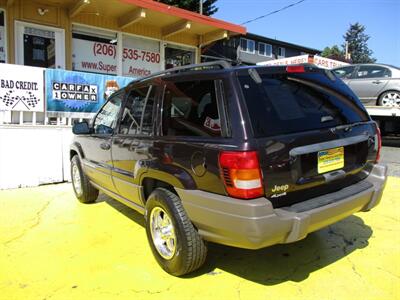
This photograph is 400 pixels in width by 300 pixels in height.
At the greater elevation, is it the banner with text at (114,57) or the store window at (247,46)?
the store window at (247,46)

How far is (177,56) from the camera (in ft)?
39.4

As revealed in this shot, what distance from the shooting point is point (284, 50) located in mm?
42594

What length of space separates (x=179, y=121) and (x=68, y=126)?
14.7ft

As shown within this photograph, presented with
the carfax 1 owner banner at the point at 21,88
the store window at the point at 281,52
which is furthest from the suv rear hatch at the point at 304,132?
the store window at the point at 281,52

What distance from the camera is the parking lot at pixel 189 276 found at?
3010 mm

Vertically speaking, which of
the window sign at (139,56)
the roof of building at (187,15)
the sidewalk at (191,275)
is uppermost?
the roof of building at (187,15)

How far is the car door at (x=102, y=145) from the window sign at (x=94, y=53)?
17.5ft

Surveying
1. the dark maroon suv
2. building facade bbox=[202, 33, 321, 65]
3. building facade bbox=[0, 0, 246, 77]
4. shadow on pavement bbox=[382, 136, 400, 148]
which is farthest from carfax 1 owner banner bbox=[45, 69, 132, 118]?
building facade bbox=[202, 33, 321, 65]

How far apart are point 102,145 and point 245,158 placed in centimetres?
251

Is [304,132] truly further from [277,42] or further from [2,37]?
[277,42]

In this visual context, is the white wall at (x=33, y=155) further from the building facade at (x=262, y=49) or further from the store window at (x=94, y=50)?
the building facade at (x=262, y=49)

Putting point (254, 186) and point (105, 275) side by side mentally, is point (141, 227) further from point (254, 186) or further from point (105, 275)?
point (254, 186)

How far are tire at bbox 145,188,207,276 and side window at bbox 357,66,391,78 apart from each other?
921cm

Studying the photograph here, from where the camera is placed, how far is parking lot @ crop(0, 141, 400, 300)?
118 inches
